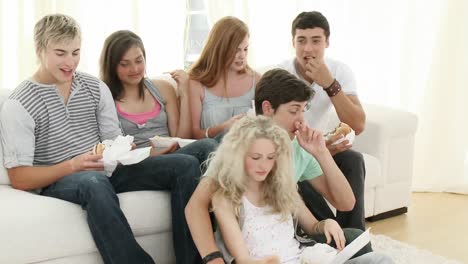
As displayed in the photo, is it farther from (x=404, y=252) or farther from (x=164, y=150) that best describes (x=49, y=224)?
(x=404, y=252)

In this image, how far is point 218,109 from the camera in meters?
3.30

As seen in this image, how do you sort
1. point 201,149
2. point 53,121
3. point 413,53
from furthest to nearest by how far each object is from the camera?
point 413,53 → point 201,149 → point 53,121

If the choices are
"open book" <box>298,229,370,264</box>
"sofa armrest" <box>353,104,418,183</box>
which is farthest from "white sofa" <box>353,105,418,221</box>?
"open book" <box>298,229,370,264</box>

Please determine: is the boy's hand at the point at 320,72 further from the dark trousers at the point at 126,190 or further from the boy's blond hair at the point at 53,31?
the boy's blond hair at the point at 53,31

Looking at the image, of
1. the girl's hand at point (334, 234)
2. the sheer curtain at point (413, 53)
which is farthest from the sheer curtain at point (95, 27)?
the girl's hand at point (334, 234)

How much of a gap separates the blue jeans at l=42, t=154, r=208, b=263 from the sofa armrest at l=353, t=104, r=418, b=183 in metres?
1.20

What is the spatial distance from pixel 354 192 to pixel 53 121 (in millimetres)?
1277

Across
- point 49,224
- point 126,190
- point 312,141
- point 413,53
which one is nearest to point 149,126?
point 126,190

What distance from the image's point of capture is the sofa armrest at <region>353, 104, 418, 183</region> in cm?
369

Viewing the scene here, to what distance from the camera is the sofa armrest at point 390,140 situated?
3.69 metres

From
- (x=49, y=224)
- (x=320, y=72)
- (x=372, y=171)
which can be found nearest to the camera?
(x=49, y=224)

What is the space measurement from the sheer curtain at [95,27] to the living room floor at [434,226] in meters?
1.50

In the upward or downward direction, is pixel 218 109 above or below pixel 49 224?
above

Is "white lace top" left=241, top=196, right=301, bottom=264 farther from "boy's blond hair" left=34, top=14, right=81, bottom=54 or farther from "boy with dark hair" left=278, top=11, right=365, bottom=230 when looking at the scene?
"boy's blond hair" left=34, top=14, right=81, bottom=54
